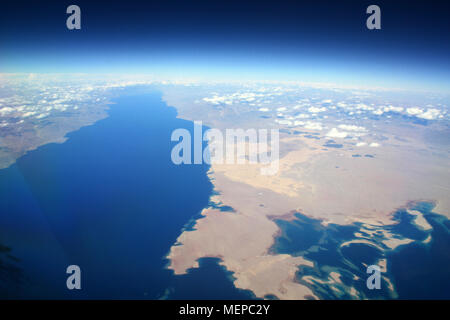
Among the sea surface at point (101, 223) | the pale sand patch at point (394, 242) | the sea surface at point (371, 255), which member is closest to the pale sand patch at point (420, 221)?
the sea surface at point (371, 255)

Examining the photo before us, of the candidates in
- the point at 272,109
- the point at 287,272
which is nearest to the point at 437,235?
the point at 287,272

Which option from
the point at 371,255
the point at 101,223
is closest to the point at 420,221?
the point at 371,255

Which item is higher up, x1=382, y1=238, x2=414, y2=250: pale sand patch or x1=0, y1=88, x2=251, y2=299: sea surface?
x1=0, y1=88, x2=251, y2=299: sea surface

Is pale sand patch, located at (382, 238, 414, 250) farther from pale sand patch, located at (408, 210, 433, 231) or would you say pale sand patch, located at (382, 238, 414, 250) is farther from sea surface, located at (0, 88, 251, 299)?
sea surface, located at (0, 88, 251, 299)

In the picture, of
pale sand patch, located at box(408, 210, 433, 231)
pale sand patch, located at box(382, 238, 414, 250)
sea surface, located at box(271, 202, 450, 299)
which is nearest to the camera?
sea surface, located at box(271, 202, 450, 299)

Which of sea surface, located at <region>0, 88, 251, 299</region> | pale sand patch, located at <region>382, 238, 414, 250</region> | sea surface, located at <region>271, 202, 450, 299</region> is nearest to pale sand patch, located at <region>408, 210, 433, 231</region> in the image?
sea surface, located at <region>271, 202, 450, 299</region>

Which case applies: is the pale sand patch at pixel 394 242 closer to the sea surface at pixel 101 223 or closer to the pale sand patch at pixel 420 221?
the pale sand patch at pixel 420 221

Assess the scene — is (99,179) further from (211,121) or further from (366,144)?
(366,144)
